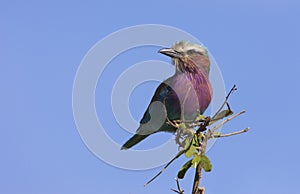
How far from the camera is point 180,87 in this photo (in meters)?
7.55

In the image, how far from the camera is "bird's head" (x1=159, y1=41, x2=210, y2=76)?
7598mm

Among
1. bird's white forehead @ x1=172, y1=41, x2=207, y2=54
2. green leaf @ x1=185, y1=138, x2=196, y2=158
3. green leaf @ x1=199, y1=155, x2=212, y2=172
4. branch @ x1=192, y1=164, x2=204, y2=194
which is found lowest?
branch @ x1=192, y1=164, x2=204, y2=194

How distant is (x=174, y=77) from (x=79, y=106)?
378 cm

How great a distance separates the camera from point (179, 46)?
7.66 metres

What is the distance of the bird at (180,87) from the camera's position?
6980 mm

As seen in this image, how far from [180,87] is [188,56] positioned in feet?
1.75

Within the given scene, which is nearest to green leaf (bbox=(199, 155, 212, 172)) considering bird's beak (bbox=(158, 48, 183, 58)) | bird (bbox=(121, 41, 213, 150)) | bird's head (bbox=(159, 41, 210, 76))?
bird (bbox=(121, 41, 213, 150))

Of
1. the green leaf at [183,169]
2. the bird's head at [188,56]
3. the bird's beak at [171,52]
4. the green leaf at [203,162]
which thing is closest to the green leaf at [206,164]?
the green leaf at [203,162]

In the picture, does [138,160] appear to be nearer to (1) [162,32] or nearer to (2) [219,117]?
(2) [219,117]

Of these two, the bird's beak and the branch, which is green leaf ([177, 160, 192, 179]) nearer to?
the branch

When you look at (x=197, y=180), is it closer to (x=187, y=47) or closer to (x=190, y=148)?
(x=190, y=148)

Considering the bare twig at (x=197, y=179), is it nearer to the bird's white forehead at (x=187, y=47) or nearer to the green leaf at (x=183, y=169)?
the green leaf at (x=183, y=169)

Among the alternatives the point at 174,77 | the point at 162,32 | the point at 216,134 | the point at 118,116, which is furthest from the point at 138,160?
the point at 174,77

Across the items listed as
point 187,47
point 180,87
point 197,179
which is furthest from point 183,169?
Result: point 187,47
